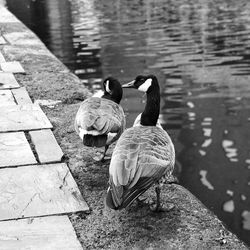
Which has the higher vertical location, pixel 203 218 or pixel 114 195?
pixel 114 195

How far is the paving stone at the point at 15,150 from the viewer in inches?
205

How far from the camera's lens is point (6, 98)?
23.7 ft

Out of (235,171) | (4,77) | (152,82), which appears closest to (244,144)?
(235,171)

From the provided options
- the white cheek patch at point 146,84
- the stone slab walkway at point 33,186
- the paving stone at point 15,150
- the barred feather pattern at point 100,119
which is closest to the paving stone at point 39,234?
the stone slab walkway at point 33,186

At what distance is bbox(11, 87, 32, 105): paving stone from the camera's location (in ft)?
23.4

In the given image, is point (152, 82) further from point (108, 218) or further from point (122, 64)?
point (122, 64)

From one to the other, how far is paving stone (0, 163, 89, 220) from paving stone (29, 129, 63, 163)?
0.15 metres

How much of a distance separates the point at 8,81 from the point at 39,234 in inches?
177

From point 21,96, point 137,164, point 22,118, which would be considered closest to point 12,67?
point 21,96

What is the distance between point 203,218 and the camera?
4.25 meters

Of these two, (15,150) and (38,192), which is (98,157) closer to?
(15,150)

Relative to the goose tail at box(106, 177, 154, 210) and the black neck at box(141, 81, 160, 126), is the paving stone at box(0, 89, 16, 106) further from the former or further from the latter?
the goose tail at box(106, 177, 154, 210)

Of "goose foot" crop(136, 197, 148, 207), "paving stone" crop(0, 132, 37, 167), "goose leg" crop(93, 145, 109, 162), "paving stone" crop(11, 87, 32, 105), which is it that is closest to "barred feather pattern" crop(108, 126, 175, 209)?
"goose foot" crop(136, 197, 148, 207)

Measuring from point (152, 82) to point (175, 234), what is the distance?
1.47 metres
